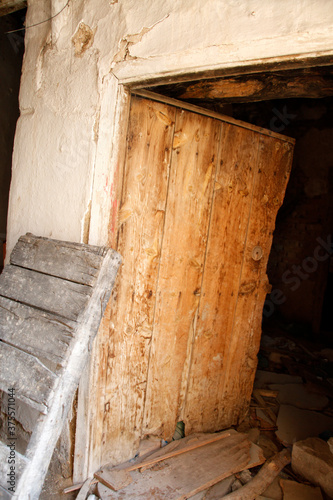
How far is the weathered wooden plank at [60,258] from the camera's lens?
1.38m

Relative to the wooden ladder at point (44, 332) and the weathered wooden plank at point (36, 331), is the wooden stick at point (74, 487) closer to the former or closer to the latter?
the wooden ladder at point (44, 332)

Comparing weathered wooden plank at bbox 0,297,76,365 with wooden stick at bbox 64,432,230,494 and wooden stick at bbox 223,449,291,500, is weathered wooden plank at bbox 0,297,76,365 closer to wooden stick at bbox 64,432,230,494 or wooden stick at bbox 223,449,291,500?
wooden stick at bbox 64,432,230,494

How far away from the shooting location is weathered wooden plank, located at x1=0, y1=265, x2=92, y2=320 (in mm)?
1355

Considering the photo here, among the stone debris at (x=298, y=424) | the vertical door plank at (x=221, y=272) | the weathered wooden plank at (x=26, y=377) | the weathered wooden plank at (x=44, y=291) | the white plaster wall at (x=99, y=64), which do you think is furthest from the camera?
the stone debris at (x=298, y=424)

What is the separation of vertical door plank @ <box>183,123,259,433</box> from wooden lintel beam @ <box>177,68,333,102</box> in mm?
296

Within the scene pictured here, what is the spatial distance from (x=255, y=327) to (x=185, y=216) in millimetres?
940

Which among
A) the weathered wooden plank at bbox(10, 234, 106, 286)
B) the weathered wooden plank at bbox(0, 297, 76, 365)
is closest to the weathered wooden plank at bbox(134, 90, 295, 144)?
the weathered wooden plank at bbox(10, 234, 106, 286)

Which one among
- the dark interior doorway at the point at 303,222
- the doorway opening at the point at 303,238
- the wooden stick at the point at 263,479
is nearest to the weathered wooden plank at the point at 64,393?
Result: the wooden stick at the point at 263,479

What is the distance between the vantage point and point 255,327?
2.29 metres

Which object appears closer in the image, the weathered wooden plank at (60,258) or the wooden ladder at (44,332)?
the wooden ladder at (44,332)

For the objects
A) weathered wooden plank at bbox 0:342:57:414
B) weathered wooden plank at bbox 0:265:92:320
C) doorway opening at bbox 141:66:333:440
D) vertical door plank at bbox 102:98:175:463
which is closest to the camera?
weathered wooden plank at bbox 0:342:57:414

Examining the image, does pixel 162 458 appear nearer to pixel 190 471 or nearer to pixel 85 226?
pixel 190 471

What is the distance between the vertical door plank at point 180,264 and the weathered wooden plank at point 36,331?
616mm

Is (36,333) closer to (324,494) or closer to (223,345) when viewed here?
(223,345)
